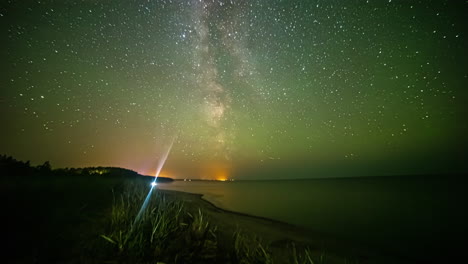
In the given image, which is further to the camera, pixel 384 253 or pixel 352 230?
pixel 352 230

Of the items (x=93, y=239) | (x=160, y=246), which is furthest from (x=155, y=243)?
(x=93, y=239)

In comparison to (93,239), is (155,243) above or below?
above

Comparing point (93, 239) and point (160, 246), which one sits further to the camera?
point (93, 239)

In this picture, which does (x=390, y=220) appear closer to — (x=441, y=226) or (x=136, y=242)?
(x=441, y=226)

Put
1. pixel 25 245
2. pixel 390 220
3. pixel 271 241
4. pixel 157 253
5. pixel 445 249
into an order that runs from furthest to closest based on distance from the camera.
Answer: pixel 390 220 → pixel 445 249 → pixel 271 241 → pixel 157 253 → pixel 25 245

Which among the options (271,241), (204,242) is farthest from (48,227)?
(271,241)

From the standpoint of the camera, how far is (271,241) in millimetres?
10688

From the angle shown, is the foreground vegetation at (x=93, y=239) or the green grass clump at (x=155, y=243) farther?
the green grass clump at (x=155, y=243)

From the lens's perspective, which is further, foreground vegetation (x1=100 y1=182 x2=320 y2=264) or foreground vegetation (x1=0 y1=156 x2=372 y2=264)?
foreground vegetation (x1=100 y1=182 x2=320 y2=264)

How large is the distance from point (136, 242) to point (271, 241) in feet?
26.1

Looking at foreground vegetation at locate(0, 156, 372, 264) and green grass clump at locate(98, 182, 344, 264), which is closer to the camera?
foreground vegetation at locate(0, 156, 372, 264)

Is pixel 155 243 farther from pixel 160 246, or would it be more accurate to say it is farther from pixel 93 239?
pixel 93 239

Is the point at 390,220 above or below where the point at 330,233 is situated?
above

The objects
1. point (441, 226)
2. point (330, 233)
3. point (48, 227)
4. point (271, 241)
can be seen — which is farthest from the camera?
point (441, 226)
